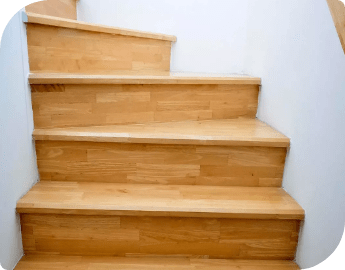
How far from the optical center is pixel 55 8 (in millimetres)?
1556

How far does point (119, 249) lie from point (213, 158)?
43 centimetres

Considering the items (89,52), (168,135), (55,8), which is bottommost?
(168,135)

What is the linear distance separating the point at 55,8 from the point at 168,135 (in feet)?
3.51

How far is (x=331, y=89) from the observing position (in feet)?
2.56

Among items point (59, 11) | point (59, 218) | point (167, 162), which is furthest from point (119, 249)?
point (59, 11)

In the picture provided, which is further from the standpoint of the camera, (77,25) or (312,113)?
(77,25)

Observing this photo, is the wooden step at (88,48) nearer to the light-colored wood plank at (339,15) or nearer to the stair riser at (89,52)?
the stair riser at (89,52)

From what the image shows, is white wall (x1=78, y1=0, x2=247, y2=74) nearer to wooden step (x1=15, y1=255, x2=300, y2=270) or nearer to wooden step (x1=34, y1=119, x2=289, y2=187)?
wooden step (x1=34, y1=119, x2=289, y2=187)

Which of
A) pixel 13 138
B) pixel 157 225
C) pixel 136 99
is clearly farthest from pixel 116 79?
pixel 157 225

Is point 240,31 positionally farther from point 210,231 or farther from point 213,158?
point 210,231

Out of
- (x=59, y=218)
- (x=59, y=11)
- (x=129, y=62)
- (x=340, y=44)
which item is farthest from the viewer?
(x=59, y=11)

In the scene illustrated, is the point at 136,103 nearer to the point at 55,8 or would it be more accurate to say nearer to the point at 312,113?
the point at 312,113

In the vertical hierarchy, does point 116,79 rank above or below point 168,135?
above

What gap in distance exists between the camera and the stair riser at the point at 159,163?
1004mm
